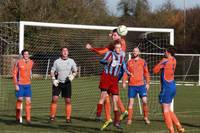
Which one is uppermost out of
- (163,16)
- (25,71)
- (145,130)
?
(163,16)

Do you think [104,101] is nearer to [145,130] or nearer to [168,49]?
[145,130]

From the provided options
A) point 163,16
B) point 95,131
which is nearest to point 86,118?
point 95,131

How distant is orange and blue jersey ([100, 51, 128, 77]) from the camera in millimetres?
13180

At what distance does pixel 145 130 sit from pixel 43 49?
30.1 ft

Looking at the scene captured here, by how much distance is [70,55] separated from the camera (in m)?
22.9

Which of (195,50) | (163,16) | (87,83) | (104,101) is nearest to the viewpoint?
(104,101)

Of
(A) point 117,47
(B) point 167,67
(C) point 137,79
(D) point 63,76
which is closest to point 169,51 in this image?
(B) point 167,67

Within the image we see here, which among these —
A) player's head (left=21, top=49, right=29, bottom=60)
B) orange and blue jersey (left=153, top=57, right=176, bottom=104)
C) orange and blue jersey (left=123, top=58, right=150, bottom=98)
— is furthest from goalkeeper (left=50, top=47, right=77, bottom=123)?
orange and blue jersey (left=153, top=57, right=176, bottom=104)

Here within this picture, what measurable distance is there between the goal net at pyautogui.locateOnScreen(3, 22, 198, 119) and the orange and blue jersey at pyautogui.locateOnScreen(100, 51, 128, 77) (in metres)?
4.49

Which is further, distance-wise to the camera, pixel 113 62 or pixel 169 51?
pixel 113 62

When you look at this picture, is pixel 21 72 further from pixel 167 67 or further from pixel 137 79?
pixel 167 67

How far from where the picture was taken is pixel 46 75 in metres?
23.9

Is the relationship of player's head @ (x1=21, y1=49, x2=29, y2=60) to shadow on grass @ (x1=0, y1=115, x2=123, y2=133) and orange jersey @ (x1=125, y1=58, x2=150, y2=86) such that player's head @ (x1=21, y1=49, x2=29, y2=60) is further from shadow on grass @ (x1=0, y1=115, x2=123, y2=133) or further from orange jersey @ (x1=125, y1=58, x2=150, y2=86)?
orange jersey @ (x1=125, y1=58, x2=150, y2=86)

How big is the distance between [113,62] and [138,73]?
7.17 feet
